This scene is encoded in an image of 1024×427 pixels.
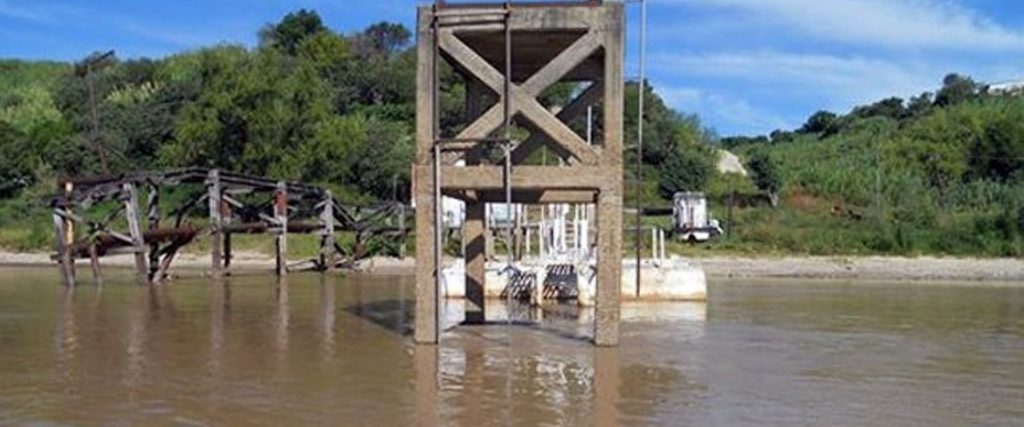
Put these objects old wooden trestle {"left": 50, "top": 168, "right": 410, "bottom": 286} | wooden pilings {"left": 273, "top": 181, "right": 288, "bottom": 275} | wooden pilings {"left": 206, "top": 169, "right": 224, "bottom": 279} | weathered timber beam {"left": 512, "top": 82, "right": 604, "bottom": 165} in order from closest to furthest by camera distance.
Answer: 1. weathered timber beam {"left": 512, "top": 82, "right": 604, "bottom": 165}
2. old wooden trestle {"left": 50, "top": 168, "right": 410, "bottom": 286}
3. wooden pilings {"left": 206, "top": 169, "right": 224, "bottom": 279}
4. wooden pilings {"left": 273, "top": 181, "right": 288, "bottom": 275}

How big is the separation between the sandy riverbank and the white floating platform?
551 inches


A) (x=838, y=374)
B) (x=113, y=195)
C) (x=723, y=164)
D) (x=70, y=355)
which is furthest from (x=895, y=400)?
(x=723, y=164)

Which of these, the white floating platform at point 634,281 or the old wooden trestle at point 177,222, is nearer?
the white floating platform at point 634,281

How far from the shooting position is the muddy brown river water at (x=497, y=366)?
11508 millimetres

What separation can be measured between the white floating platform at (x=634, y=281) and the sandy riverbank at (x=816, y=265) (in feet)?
45.9

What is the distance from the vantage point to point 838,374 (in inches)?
579

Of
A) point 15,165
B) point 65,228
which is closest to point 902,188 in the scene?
point 65,228

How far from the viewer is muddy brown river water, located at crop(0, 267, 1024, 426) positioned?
1151cm

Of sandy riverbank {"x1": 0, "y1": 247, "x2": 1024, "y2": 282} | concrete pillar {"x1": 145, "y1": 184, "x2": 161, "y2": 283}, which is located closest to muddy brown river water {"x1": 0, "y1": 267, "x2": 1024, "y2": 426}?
concrete pillar {"x1": 145, "y1": 184, "x2": 161, "y2": 283}

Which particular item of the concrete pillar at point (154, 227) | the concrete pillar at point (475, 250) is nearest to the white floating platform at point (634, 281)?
the concrete pillar at point (475, 250)

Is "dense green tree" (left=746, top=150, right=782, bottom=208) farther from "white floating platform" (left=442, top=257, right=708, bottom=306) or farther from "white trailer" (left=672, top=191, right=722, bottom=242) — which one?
"white floating platform" (left=442, top=257, right=708, bottom=306)

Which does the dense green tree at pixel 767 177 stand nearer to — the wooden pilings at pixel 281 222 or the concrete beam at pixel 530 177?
the wooden pilings at pixel 281 222

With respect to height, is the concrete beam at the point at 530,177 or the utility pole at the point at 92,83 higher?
the utility pole at the point at 92,83

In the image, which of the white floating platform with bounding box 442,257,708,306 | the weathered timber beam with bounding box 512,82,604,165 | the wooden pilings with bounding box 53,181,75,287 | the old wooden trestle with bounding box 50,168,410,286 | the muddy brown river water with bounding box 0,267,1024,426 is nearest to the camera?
the muddy brown river water with bounding box 0,267,1024,426
